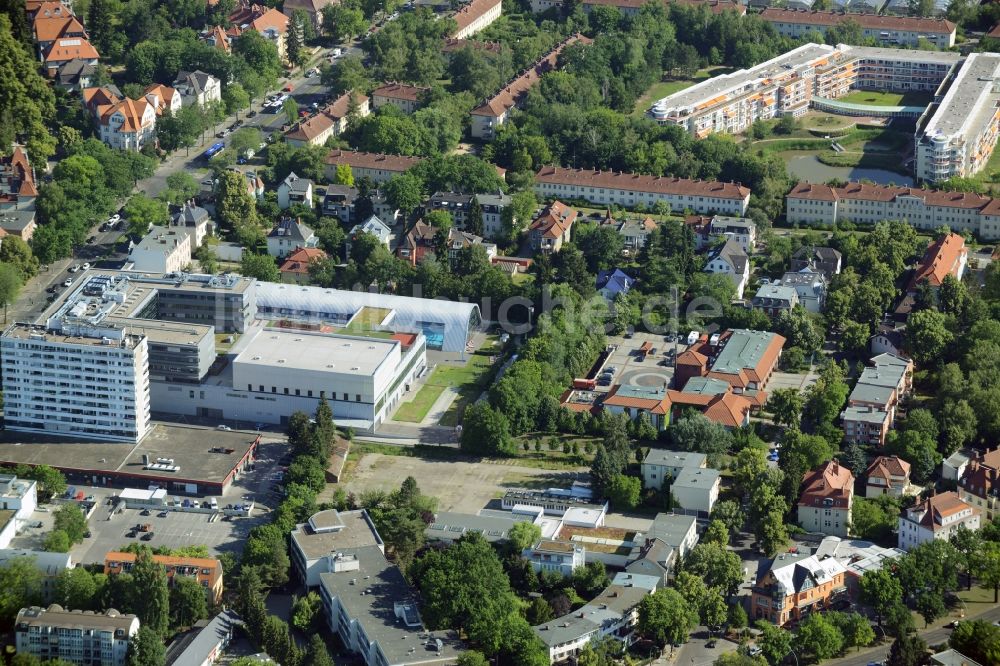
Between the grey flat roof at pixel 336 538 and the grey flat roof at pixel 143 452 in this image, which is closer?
the grey flat roof at pixel 336 538

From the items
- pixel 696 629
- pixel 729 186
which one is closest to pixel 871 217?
pixel 729 186

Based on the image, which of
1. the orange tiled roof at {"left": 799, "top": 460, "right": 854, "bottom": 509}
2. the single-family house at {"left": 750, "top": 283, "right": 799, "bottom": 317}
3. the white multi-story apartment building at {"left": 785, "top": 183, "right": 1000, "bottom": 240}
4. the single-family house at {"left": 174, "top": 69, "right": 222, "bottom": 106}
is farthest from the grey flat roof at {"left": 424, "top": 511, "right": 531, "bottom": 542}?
the single-family house at {"left": 174, "top": 69, "right": 222, "bottom": 106}

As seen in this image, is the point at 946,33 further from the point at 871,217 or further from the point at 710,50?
the point at 871,217

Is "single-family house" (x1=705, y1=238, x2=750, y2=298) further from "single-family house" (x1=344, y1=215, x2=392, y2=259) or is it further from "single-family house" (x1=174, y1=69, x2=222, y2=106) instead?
"single-family house" (x1=174, y1=69, x2=222, y2=106)

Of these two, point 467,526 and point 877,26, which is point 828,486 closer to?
point 467,526

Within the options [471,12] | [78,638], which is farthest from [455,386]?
[471,12]

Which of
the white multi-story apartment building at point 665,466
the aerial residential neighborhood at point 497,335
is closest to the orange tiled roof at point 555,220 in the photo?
the aerial residential neighborhood at point 497,335

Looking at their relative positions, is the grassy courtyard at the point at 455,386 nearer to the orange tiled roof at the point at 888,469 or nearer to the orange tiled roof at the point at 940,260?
the orange tiled roof at the point at 888,469
